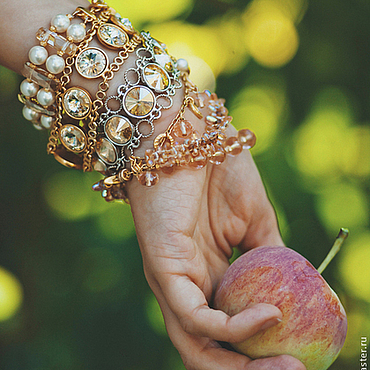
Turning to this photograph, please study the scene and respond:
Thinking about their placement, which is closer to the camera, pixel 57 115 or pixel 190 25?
pixel 57 115

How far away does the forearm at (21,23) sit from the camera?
0.80 meters

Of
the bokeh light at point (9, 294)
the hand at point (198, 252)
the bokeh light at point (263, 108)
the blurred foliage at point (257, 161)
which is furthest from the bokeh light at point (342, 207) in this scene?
the bokeh light at point (9, 294)

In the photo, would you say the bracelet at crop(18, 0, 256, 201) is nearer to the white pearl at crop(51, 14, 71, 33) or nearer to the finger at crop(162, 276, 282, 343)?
the white pearl at crop(51, 14, 71, 33)

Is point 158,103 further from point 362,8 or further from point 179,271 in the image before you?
point 362,8

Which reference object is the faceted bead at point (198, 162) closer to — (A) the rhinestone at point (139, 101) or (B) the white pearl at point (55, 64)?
(A) the rhinestone at point (139, 101)

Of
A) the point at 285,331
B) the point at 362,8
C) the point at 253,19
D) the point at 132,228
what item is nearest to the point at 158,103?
the point at 285,331

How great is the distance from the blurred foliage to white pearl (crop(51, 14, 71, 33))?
71 centimetres

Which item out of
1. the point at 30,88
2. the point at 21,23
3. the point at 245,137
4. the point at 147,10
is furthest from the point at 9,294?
the point at 147,10

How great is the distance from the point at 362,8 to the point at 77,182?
132 centimetres

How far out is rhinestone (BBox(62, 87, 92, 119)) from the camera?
2.53ft

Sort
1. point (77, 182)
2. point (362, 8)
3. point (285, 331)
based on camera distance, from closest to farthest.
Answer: point (285, 331), point (362, 8), point (77, 182)

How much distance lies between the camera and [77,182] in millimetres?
1463

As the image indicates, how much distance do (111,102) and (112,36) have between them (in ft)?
0.52

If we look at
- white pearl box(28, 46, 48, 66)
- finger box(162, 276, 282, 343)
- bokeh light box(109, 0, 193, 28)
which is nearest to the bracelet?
white pearl box(28, 46, 48, 66)
